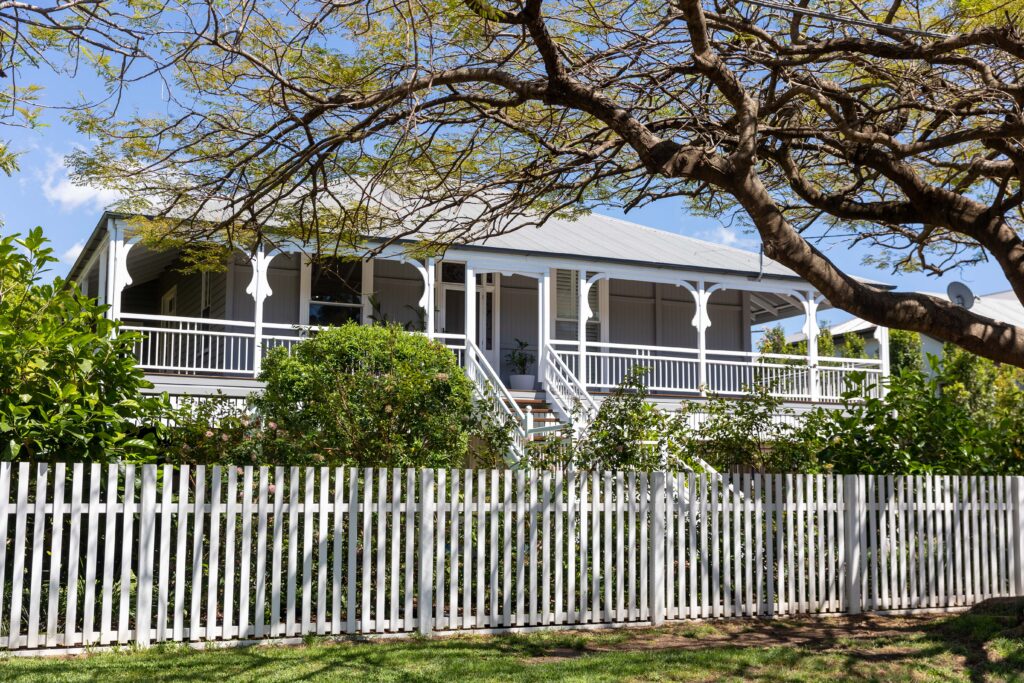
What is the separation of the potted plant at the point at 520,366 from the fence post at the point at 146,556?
1343 centimetres

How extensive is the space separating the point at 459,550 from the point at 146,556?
2676 mm

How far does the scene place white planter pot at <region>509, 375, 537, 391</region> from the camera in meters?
21.1

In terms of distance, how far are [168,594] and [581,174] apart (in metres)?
6.35

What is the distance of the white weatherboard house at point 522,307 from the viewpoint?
60.0ft

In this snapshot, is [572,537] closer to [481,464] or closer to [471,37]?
[481,464]

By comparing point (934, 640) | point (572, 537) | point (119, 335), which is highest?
point (119, 335)

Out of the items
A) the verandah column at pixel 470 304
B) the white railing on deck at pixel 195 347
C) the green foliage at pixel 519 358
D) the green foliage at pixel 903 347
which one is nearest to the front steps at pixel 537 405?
the verandah column at pixel 470 304

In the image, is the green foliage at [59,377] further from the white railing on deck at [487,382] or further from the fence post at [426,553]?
the white railing on deck at [487,382]

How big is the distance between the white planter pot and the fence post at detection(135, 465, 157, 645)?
13.4 m

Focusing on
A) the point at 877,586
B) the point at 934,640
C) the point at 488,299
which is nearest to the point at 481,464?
the point at 877,586


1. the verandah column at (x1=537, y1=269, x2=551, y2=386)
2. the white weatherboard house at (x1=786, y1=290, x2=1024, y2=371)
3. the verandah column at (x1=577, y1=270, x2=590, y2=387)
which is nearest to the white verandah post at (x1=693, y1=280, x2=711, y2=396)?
the verandah column at (x1=577, y1=270, x2=590, y2=387)

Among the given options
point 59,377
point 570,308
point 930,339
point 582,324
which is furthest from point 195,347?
point 930,339

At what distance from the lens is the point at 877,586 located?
1044 centimetres

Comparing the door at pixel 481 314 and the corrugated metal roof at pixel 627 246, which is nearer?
the corrugated metal roof at pixel 627 246
